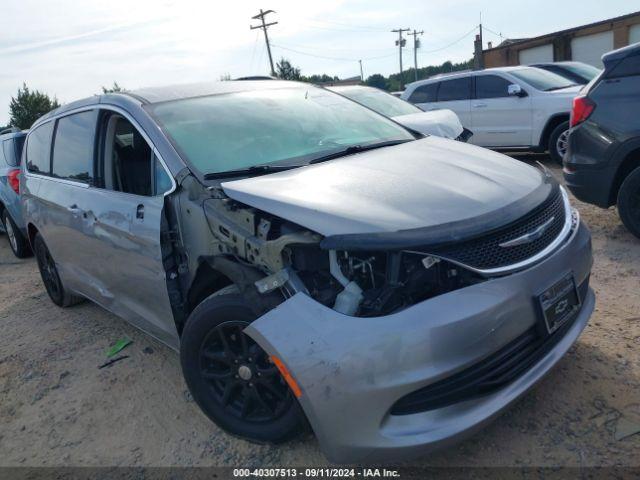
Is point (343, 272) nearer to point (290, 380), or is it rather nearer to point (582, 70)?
point (290, 380)

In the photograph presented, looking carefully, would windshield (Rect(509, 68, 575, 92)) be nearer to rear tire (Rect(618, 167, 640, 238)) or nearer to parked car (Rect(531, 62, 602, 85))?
parked car (Rect(531, 62, 602, 85))

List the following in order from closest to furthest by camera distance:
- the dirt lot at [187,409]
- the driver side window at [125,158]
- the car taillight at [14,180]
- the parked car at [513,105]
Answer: the dirt lot at [187,409] < the driver side window at [125,158] < the car taillight at [14,180] < the parked car at [513,105]

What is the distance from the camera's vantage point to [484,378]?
215cm

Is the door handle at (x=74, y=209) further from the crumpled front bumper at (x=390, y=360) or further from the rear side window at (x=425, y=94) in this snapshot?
the rear side window at (x=425, y=94)

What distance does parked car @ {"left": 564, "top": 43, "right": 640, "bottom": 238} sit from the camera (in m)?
4.48

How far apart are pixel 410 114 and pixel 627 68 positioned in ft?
10.4

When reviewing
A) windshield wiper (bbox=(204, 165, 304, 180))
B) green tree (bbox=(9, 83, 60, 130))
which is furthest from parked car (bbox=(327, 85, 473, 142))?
green tree (bbox=(9, 83, 60, 130))

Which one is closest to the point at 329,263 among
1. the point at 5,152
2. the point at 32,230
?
the point at 32,230

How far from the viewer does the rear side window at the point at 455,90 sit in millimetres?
9938

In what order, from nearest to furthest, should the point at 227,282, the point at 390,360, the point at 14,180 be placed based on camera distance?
the point at 390,360 < the point at 227,282 < the point at 14,180

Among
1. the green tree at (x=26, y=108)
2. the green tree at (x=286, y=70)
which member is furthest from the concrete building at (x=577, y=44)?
the green tree at (x=26, y=108)

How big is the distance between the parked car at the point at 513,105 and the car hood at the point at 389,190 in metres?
6.25

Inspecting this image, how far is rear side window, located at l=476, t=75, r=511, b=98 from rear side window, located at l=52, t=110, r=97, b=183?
286 inches

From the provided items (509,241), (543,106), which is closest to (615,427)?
(509,241)
